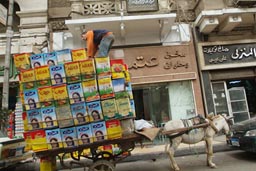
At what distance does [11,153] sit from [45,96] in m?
2.23

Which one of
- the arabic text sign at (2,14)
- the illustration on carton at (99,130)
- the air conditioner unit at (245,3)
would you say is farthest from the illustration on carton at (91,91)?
the air conditioner unit at (245,3)

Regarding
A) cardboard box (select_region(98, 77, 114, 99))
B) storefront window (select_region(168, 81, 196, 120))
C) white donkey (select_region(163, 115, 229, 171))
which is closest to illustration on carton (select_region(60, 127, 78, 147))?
cardboard box (select_region(98, 77, 114, 99))

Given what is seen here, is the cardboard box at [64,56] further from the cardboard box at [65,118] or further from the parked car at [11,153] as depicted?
the parked car at [11,153]

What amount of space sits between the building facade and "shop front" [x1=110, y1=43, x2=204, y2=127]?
0.49 metres

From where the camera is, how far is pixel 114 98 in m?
4.63

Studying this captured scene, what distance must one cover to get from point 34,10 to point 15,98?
3864 mm

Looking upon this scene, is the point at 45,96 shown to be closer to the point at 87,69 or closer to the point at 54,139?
the point at 54,139

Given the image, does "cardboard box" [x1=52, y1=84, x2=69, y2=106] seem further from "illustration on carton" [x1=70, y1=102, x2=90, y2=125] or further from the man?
the man

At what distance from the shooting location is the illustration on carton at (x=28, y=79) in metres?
4.59

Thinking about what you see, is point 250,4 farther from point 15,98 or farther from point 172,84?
point 15,98

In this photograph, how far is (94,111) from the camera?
4590 millimetres

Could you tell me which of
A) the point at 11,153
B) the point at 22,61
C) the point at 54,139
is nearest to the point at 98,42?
the point at 22,61

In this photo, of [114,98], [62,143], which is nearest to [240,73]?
[114,98]

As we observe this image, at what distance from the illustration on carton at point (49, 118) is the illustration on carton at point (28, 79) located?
49 cm
